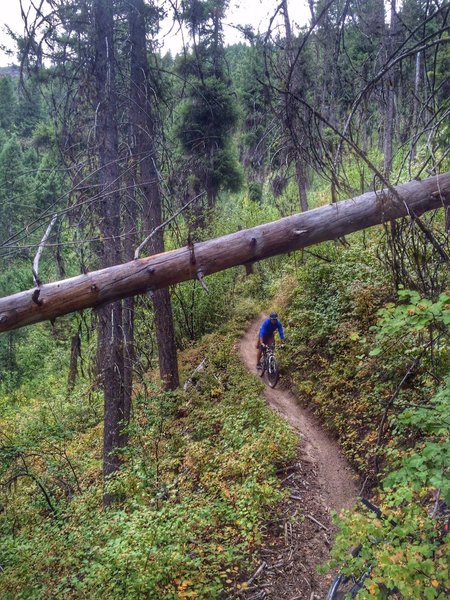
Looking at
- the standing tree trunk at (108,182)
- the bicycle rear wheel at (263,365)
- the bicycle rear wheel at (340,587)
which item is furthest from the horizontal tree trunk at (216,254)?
the bicycle rear wheel at (263,365)

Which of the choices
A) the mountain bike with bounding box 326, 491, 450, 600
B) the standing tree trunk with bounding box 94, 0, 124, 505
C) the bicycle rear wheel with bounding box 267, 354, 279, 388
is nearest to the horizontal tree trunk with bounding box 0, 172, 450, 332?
the mountain bike with bounding box 326, 491, 450, 600

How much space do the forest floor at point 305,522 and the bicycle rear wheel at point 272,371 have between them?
2.26 metres

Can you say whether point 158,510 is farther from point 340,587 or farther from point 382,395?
point 382,395

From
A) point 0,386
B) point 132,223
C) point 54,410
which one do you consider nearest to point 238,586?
point 132,223

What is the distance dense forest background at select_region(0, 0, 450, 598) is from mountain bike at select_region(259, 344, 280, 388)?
12.8 inches

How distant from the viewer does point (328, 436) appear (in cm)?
842

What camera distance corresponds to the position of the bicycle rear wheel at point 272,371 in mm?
11289

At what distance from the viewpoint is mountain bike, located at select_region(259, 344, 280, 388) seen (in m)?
11.3

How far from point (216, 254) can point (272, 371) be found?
7790 mm

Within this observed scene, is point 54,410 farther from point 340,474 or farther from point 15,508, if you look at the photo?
point 340,474

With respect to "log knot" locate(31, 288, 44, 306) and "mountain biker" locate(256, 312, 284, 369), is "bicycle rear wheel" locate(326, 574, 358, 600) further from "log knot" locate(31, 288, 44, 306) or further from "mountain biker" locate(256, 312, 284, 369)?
"mountain biker" locate(256, 312, 284, 369)

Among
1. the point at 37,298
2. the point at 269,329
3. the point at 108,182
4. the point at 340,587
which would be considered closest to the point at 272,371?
the point at 269,329

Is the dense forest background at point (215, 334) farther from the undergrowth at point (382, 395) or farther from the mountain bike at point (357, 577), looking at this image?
the mountain bike at point (357, 577)

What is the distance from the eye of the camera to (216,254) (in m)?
3.99
